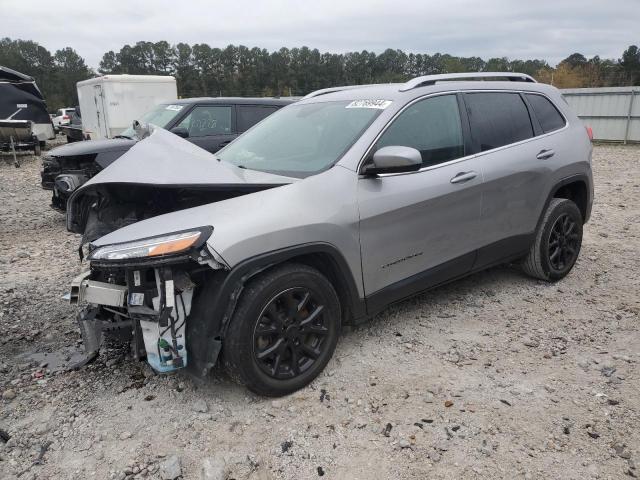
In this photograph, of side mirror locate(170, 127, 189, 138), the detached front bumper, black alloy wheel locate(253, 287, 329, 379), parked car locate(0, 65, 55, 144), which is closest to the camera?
the detached front bumper

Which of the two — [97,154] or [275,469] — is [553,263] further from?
[97,154]

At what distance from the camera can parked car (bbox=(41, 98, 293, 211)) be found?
6914mm

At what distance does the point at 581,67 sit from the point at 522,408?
191 feet

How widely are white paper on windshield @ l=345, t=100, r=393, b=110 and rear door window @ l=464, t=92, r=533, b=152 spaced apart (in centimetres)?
78

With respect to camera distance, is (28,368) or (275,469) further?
(28,368)

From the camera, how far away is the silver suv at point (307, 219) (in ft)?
8.57

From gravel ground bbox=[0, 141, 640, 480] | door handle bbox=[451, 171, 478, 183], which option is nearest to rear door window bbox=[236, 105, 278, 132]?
gravel ground bbox=[0, 141, 640, 480]

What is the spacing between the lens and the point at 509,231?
4.07 m

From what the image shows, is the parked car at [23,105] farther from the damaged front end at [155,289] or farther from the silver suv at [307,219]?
the damaged front end at [155,289]

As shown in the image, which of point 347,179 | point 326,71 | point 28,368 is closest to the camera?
point 347,179

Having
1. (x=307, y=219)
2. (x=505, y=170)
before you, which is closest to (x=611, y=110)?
(x=505, y=170)

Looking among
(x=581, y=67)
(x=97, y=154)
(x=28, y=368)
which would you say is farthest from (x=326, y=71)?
(x=28, y=368)

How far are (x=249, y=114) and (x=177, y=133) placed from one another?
144 centimetres

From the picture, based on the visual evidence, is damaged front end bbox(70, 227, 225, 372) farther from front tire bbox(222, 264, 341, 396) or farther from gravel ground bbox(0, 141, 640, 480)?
gravel ground bbox(0, 141, 640, 480)
